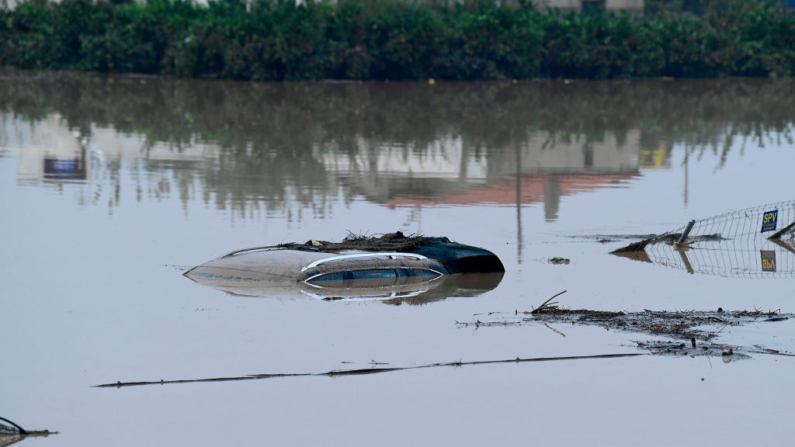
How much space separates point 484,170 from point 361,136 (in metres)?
6.15

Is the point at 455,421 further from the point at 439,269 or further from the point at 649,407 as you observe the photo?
the point at 439,269

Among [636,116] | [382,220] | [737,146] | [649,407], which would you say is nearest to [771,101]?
[636,116]

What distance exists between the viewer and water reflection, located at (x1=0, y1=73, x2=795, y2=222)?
21.6 metres

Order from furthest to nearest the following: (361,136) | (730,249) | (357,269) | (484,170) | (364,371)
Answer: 1. (361,136)
2. (484,170)
3. (730,249)
4. (357,269)
5. (364,371)

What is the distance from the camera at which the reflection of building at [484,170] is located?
2102cm

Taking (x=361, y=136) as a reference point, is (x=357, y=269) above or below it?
below

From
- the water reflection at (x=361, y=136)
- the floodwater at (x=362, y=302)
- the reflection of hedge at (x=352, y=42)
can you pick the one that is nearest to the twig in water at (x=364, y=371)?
the floodwater at (x=362, y=302)

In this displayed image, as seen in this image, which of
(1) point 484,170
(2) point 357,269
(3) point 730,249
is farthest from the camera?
(1) point 484,170

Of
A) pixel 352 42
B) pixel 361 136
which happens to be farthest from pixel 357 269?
pixel 352 42

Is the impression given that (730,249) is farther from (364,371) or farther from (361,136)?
(361,136)

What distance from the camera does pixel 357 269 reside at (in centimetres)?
1400

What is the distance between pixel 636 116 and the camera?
36.1 metres

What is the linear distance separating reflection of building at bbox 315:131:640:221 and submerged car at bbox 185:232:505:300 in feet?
14.7

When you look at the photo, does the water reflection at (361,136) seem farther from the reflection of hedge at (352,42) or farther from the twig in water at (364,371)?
the twig in water at (364,371)
